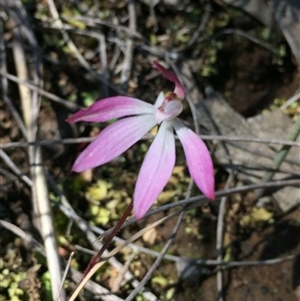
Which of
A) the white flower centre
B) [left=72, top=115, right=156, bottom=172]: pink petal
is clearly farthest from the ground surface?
the white flower centre

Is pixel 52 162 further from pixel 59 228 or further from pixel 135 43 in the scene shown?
pixel 135 43

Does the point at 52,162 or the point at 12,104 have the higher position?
the point at 12,104

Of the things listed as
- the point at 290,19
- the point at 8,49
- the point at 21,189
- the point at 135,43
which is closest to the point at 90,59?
the point at 135,43

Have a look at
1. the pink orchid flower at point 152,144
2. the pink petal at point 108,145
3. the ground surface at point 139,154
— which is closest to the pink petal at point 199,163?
the pink orchid flower at point 152,144

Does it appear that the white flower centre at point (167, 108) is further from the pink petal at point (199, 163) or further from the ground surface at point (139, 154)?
the ground surface at point (139, 154)

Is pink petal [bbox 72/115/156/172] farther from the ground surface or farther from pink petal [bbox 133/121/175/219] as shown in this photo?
the ground surface

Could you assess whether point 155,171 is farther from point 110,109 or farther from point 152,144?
point 110,109

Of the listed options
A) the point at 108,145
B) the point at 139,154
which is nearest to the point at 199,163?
the point at 108,145
